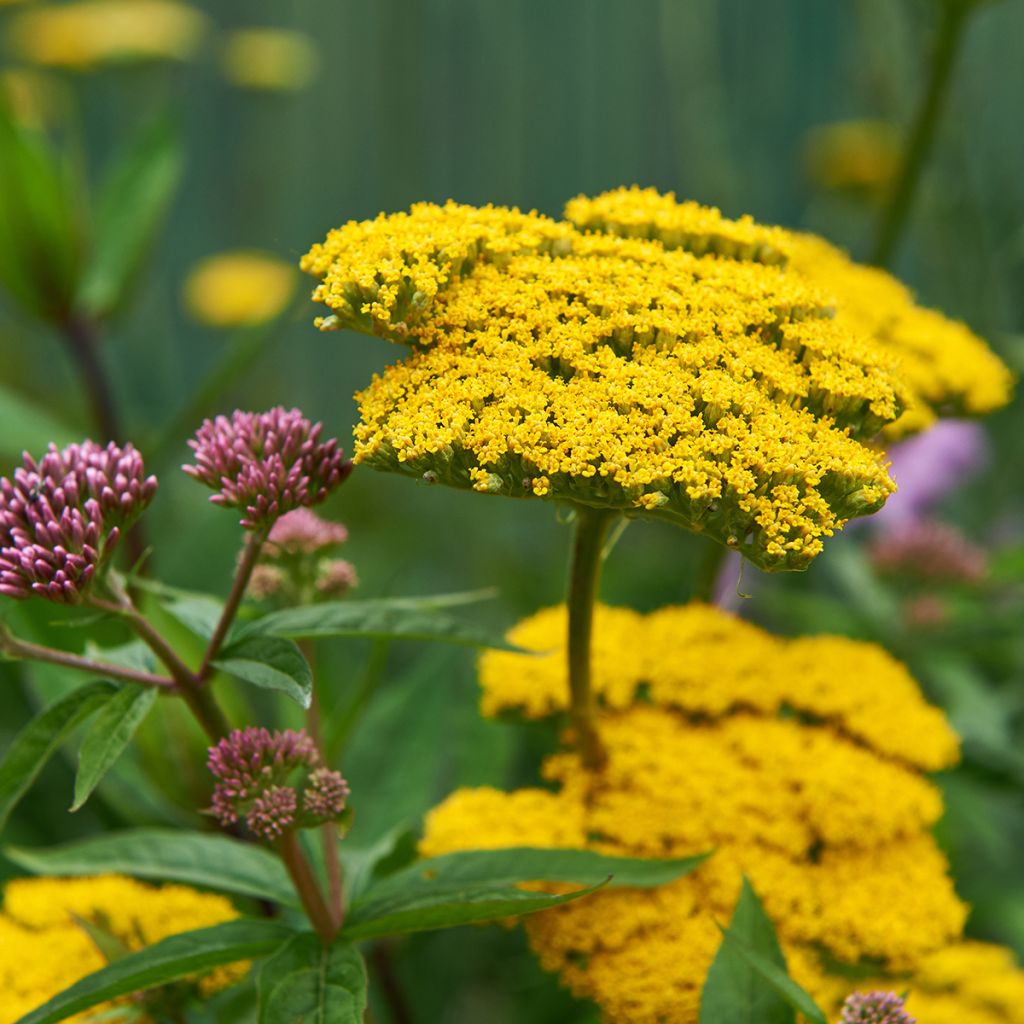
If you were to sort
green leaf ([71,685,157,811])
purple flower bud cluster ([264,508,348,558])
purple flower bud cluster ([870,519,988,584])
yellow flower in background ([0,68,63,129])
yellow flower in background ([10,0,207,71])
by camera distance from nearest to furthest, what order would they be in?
green leaf ([71,685,157,811]) < purple flower bud cluster ([264,508,348,558]) < purple flower bud cluster ([870,519,988,584]) < yellow flower in background ([10,0,207,71]) < yellow flower in background ([0,68,63,129])

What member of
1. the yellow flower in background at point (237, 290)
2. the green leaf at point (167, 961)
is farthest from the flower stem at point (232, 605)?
the yellow flower in background at point (237, 290)

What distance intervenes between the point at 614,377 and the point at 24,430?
731 mm

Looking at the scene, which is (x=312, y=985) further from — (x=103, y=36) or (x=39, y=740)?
(x=103, y=36)

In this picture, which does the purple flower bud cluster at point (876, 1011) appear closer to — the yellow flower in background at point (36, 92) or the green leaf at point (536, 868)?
the green leaf at point (536, 868)

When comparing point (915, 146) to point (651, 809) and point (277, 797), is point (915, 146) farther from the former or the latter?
point (277, 797)

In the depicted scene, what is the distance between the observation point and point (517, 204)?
41.2 inches

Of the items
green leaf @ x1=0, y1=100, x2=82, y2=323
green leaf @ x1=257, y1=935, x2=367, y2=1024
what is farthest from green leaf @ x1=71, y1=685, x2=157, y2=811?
green leaf @ x1=0, y1=100, x2=82, y2=323

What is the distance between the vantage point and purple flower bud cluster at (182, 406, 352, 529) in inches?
22.7

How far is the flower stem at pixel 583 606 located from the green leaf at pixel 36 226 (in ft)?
2.48

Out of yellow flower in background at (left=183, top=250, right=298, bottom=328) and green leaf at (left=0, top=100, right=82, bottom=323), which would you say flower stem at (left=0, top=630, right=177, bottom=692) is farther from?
yellow flower in background at (left=183, top=250, right=298, bottom=328)

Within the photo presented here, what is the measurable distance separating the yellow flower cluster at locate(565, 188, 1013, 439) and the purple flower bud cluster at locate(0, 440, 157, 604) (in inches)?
11.6

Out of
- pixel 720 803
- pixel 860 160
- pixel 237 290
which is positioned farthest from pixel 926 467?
pixel 237 290

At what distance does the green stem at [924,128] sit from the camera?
1.07 metres

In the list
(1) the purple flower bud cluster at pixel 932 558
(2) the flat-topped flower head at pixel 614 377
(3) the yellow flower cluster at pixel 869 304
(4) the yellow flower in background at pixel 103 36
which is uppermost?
(4) the yellow flower in background at pixel 103 36
